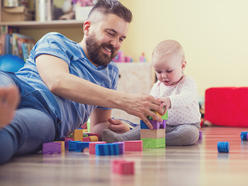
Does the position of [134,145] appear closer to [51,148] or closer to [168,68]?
[51,148]

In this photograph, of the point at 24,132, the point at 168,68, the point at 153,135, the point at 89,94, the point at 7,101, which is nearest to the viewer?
the point at 7,101

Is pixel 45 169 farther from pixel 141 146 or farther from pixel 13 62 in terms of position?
pixel 13 62

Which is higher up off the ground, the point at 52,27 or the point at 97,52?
the point at 52,27

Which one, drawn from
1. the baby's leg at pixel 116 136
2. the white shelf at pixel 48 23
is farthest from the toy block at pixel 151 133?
the white shelf at pixel 48 23

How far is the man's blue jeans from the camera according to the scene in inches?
34.3

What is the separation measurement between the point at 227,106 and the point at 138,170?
8.50 feet

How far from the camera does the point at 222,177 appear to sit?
0.74m

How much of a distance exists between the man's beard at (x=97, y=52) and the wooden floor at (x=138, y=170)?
0.54m

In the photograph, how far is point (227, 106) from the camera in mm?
3184

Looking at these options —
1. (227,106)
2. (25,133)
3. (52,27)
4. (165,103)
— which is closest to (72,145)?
(25,133)

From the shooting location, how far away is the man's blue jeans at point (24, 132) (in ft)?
2.86

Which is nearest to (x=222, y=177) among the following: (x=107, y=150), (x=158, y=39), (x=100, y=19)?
(x=107, y=150)

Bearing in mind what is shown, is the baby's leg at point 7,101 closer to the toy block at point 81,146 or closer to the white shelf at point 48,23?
the toy block at point 81,146

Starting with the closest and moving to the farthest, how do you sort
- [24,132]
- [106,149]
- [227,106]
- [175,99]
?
1. [24,132]
2. [106,149]
3. [175,99]
4. [227,106]
